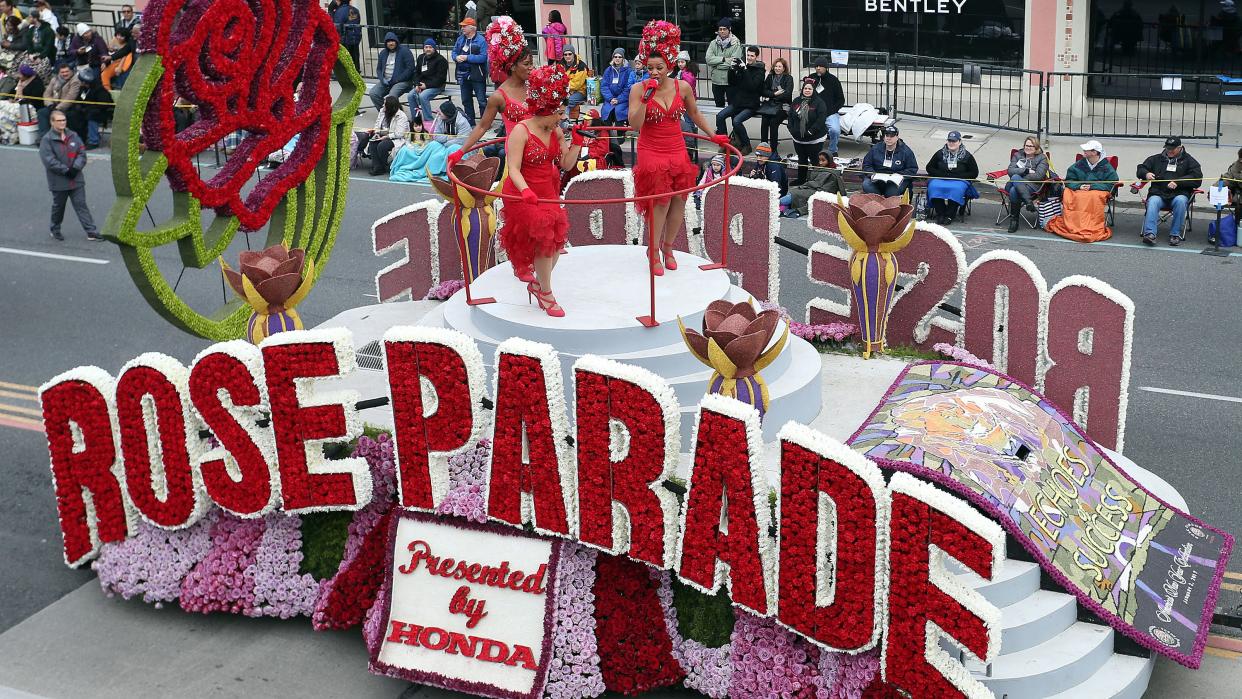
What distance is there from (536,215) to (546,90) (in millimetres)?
1070

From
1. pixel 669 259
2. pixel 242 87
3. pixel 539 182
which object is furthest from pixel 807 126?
pixel 242 87

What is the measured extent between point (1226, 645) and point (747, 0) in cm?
1910

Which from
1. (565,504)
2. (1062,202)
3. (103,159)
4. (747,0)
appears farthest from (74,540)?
(747,0)

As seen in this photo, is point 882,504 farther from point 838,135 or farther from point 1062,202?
point 838,135

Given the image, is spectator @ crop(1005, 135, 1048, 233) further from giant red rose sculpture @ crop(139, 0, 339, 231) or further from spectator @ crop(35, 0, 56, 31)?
spectator @ crop(35, 0, 56, 31)

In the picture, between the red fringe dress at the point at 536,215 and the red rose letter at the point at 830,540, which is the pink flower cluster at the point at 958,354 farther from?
the red rose letter at the point at 830,540

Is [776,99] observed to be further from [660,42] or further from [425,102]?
[660,42]

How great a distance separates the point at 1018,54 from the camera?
2659 centimetres

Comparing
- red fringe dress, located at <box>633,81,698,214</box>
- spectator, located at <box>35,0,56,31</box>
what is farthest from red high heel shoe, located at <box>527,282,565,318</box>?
spectator, located at <box>35,0,56,31</box>

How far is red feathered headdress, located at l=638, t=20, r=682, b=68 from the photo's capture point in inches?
495

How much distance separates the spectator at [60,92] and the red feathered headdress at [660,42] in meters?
17.1

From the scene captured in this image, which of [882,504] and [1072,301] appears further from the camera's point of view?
[1072,301]

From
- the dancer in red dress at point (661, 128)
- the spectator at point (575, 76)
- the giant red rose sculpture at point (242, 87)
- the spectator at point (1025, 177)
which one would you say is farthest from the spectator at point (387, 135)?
the dancer in red dress at point (661, 128)

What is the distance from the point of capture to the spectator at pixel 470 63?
26.0m
